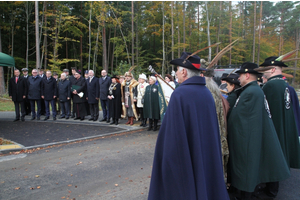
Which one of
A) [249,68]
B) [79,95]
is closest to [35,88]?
[79,95]

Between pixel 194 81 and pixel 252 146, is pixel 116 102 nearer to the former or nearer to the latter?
pixel 252 146

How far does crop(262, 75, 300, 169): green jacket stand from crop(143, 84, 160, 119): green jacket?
558cm

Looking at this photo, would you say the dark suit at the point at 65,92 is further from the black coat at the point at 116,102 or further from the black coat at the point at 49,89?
the black coat at the point at 116,102

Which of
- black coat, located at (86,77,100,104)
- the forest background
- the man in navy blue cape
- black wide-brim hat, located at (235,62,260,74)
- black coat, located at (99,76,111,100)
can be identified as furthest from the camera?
the forest background

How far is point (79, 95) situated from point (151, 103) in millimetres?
4214

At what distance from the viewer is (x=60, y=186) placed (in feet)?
14.1

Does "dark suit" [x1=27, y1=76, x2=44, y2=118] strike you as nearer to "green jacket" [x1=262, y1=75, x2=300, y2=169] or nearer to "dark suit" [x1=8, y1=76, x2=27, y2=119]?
"dark suit" [x1=8, y1=76, x2=27, y2=119]

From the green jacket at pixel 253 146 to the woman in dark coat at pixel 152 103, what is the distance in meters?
5.95

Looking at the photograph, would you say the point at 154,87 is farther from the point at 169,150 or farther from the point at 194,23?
the point at 194,23

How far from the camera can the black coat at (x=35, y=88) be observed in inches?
445

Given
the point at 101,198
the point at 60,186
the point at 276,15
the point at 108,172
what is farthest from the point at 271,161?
the point at 276,15

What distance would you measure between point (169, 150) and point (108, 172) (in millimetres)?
3112

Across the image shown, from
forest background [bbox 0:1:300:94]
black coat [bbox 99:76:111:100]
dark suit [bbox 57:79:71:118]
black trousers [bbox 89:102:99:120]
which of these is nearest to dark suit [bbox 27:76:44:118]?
dark suit [bbox 57:79:71:118]

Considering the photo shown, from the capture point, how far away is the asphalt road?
13.2 ft
